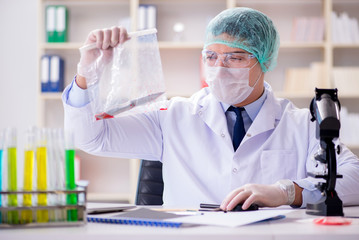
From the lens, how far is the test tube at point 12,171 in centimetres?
110

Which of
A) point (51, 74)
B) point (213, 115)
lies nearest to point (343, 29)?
point (51, 74)

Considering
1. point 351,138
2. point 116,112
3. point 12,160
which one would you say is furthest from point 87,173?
point 12,160

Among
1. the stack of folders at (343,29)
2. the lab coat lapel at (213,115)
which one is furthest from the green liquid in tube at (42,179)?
the stack of folders at (343,29)

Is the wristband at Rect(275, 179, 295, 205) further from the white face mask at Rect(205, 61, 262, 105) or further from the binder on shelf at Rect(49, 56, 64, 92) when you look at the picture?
the binder on shelf at Rect(49, 56, 64, 92)

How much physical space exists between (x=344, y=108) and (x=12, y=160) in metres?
3.49

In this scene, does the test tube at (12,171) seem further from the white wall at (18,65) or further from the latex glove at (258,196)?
the white wall at (18,65)

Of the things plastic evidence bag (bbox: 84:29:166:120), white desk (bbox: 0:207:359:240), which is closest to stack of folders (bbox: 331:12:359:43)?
plastic evidence bag (bbox: 84:29:166:120)

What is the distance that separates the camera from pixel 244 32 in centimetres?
196

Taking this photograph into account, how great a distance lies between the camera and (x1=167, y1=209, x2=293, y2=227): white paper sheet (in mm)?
1147

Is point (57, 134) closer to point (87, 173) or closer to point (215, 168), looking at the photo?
point (215, 168)

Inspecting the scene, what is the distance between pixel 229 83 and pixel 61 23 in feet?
8.59

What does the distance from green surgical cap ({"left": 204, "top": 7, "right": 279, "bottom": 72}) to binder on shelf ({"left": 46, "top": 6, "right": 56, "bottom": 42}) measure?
253 cm

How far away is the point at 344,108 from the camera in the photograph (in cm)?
420

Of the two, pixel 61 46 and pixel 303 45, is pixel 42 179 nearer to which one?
pixel 61 46
